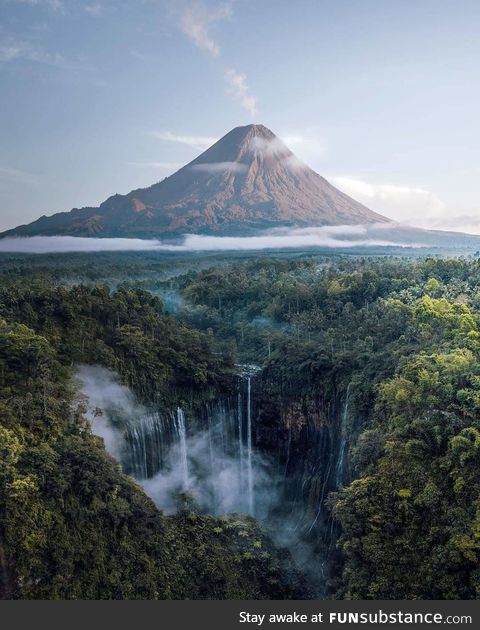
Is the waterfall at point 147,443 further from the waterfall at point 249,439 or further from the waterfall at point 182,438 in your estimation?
the waterfall at point 249,439

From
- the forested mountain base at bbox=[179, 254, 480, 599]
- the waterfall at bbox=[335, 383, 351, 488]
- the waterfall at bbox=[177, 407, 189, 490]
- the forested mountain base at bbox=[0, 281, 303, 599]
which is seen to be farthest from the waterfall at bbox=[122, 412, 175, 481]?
the waterfall at bbox=[335, 383, 351, 488]

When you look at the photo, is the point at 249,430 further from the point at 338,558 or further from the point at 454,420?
the point at 454,420

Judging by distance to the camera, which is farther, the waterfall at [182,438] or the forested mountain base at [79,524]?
the waterfall at [182,438]

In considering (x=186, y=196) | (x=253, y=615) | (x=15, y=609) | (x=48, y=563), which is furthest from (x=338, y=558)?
(x=186, y=196)

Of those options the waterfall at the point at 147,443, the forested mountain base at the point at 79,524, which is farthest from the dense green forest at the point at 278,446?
the waterfall at the point at 147,443

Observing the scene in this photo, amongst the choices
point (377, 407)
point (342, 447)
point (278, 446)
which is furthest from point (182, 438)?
point (377, 407)
